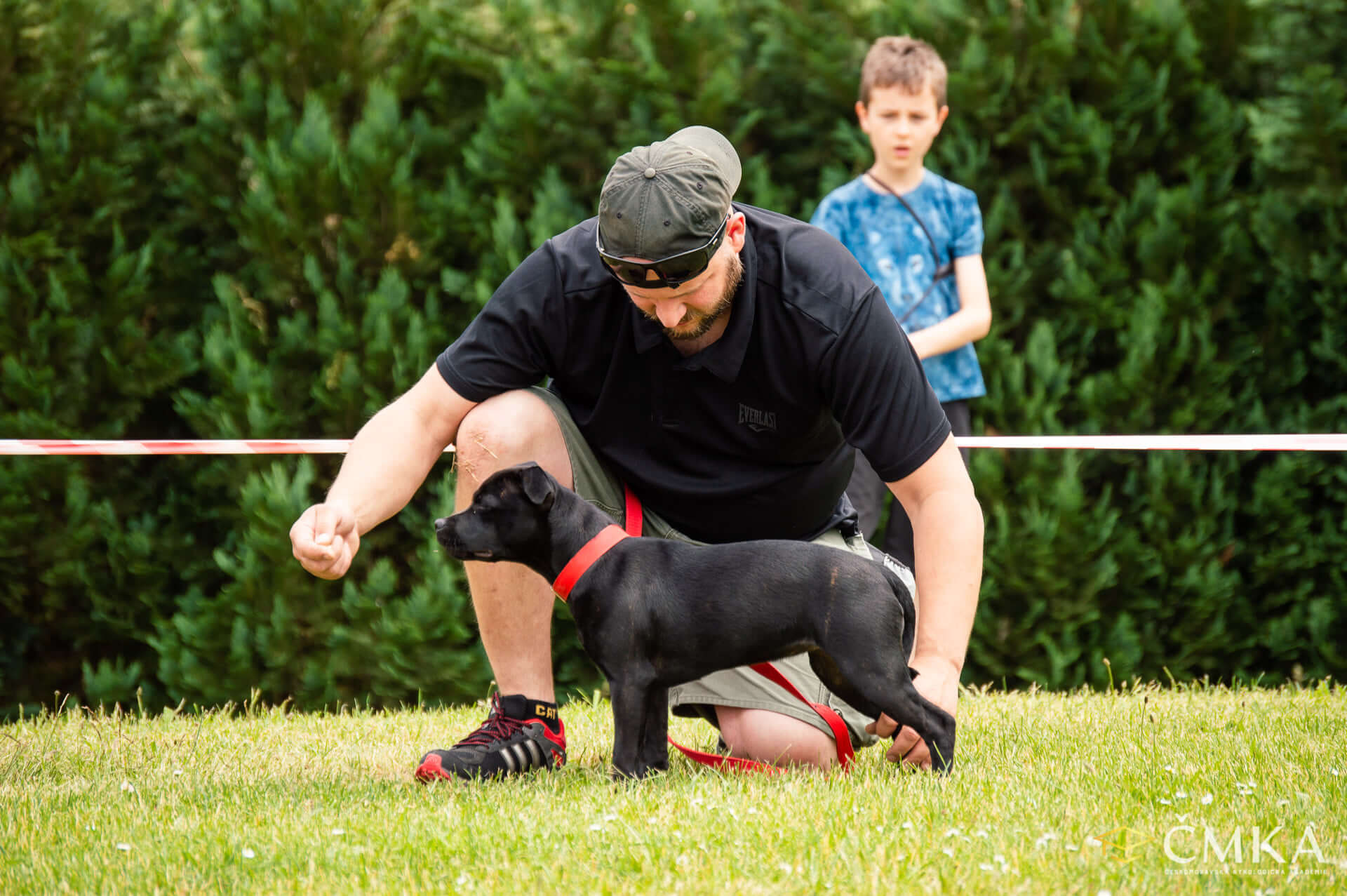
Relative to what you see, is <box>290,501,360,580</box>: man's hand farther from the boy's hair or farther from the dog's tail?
the boy's hair

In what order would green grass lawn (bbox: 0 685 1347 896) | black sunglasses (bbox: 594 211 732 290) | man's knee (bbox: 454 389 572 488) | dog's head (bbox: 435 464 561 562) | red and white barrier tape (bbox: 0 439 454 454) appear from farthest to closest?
red and white barrier tape (bbox: 0 439 454 454) → man's knee (bbox: 454 389 572 488) → dog's head (bbox: 435 464 561 562) → black sunglasses (bbox: 594 211 732 290) → green grass lawn (bbox: 0 685 1347 896)

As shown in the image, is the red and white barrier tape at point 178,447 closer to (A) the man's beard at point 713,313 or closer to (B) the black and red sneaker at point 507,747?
(B) the black and red sneaker at point 507,747

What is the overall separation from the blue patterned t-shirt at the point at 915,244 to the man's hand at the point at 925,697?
188 cm

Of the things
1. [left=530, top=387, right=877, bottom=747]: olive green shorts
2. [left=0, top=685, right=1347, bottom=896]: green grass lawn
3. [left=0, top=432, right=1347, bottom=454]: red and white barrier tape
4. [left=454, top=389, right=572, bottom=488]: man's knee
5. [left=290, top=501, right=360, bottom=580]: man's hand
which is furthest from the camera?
[left=0, top=432, right=1347, bottom=454]: red and white barrier tape

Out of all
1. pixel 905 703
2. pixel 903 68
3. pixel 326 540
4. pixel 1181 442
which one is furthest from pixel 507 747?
pixel 903 68

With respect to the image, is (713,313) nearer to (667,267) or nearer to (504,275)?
(667,267)

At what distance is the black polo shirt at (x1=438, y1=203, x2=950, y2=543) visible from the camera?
9.95ft

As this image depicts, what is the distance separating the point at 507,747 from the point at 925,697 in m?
1.06

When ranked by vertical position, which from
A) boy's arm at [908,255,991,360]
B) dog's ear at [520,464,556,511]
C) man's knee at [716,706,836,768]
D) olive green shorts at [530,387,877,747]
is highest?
boy's arm at [908,255,991,360]

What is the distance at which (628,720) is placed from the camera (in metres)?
2.90

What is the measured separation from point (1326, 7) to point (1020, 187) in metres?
1.29

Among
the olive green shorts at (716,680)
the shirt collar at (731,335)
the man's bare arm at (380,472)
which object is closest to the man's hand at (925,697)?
the olive green shorts at (716,680)

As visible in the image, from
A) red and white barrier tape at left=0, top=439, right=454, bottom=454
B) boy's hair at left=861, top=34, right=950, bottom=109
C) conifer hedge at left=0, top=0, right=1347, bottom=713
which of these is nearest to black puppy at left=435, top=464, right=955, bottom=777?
red and white barrier tape at left=0, top=439, right=454, bottom=454

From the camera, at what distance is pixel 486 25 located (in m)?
5.50
